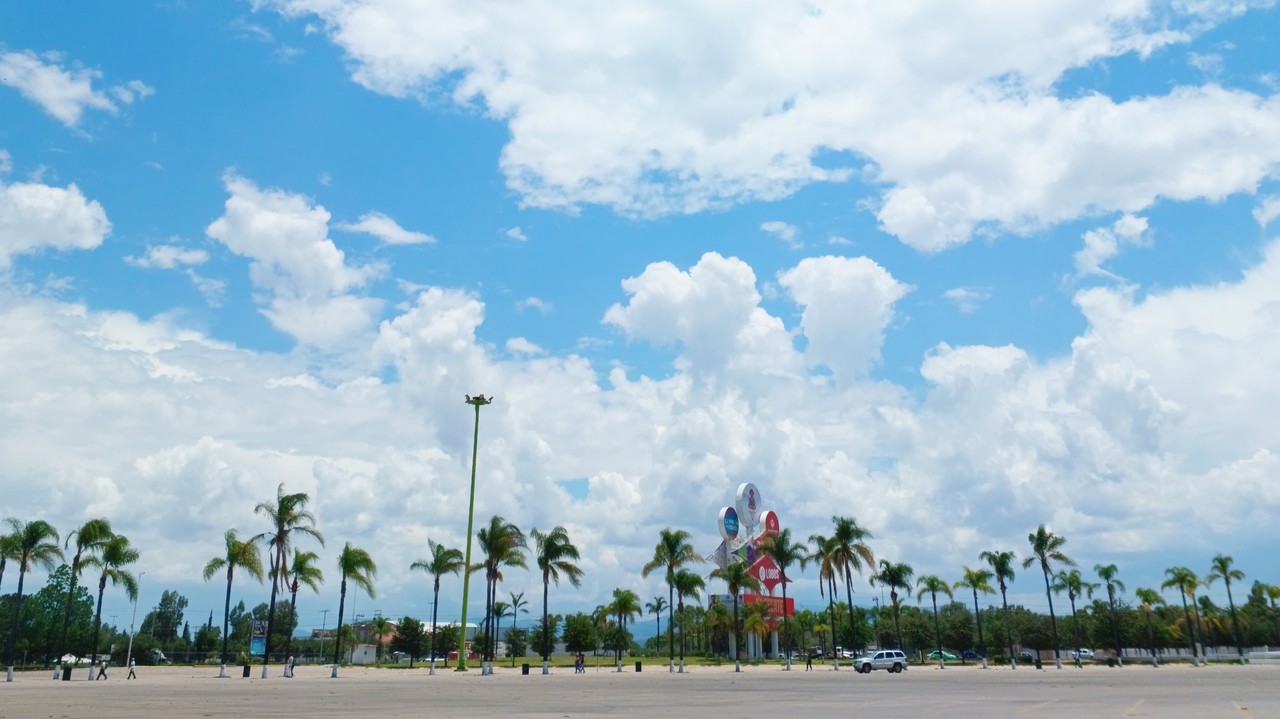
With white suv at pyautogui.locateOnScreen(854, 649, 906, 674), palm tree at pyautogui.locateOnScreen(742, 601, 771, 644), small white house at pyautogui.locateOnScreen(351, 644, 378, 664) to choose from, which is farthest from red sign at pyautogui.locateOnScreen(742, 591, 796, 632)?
small white house at pyautogui.locateOnScreen(351, 644, 378, 664)

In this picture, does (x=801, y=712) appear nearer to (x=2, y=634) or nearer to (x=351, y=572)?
(x=351, y=572)

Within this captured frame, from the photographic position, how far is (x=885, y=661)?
218 feet

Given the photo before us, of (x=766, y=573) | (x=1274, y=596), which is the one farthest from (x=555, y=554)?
(x=1274, y=596)

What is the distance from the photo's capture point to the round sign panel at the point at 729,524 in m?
104

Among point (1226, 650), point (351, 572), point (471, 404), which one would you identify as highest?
point (471, 404)

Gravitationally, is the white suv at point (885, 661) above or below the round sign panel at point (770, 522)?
below

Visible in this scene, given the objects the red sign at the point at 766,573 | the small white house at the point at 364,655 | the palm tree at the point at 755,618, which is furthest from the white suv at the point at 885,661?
the small white house at the point at 364,655

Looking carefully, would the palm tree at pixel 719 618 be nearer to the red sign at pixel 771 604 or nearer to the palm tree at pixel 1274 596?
the red sign at pixel 771 604

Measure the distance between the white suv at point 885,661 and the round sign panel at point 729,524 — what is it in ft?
122

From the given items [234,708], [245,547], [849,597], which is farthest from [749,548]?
[234,708]

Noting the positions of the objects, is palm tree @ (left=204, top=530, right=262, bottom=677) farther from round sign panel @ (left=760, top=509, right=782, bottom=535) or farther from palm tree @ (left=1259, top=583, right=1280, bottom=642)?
palm tree @ (left=1259, top=583, right=1280, bottom=642)

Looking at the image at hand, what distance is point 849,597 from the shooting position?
3263 inches

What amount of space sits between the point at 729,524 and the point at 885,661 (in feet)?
130

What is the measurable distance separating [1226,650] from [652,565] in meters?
84.9
